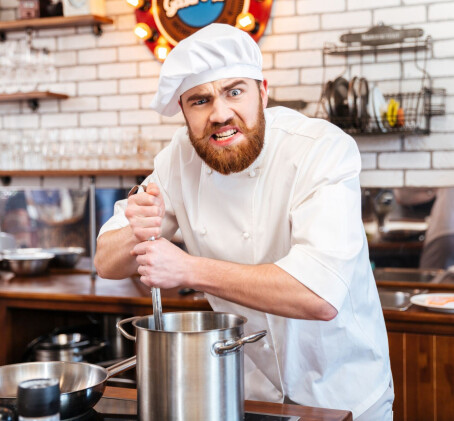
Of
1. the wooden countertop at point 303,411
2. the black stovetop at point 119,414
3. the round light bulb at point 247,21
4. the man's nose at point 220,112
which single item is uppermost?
the round light bulb at point 247,21

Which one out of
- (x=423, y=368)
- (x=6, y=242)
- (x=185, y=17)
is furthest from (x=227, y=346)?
(x=6, y=242)

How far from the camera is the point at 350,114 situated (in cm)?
354

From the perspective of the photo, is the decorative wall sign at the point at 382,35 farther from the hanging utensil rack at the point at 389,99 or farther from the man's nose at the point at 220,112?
the man's nose at the point at 220,112

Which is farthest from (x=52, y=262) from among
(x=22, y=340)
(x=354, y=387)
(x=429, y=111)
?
(x=354, y=387)

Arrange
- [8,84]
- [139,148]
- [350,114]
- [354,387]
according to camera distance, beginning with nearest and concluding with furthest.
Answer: [354,387] < [350,114] < [139,148] < [8,84]

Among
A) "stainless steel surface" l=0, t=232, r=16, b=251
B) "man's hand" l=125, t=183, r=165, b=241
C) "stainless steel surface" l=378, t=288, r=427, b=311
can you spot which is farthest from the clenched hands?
"stainless steel surface" l=0, t=232, r=16, b=251

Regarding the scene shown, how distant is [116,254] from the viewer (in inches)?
74.8

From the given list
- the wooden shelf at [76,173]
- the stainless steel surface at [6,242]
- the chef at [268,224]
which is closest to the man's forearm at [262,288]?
the chef at [268,224]

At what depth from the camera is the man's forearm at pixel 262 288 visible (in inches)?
61.0

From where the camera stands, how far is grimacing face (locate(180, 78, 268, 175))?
5.93ft

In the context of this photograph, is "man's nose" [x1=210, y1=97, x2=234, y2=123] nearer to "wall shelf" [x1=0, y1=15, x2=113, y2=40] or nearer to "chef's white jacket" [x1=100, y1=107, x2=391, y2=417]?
"chef's white jacket" [x1=100, y1=107, x2=391, y2=417]

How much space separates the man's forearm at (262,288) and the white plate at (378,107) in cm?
214

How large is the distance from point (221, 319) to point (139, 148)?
2.82 metres

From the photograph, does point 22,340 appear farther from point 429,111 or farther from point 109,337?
point 429,111
